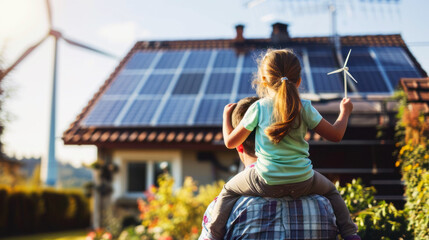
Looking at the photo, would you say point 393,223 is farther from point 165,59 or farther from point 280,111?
point 165,59

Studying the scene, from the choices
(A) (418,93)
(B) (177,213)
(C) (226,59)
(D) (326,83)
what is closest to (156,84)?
(C) (226,59)

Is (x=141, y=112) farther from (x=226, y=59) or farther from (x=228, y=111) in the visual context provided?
(x=228, y=111)

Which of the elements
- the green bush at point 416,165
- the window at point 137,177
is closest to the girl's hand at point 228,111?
the green bush at point 416,165

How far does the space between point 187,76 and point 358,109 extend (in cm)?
594

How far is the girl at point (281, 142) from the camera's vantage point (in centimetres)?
212

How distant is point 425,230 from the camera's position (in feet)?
9.55

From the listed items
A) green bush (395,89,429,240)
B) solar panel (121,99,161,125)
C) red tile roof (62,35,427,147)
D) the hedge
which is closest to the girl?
green bush (395,89,429,240)

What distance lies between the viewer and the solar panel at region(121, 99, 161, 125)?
942 cm

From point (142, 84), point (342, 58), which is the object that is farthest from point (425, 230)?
point (142, 84)

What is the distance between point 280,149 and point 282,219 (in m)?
0.31

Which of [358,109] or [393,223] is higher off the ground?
[358,109]

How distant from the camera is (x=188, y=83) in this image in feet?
34.3

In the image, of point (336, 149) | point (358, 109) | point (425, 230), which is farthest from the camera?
point (358, 109)

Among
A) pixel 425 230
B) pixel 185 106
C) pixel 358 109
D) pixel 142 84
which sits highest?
pixel 142 84
